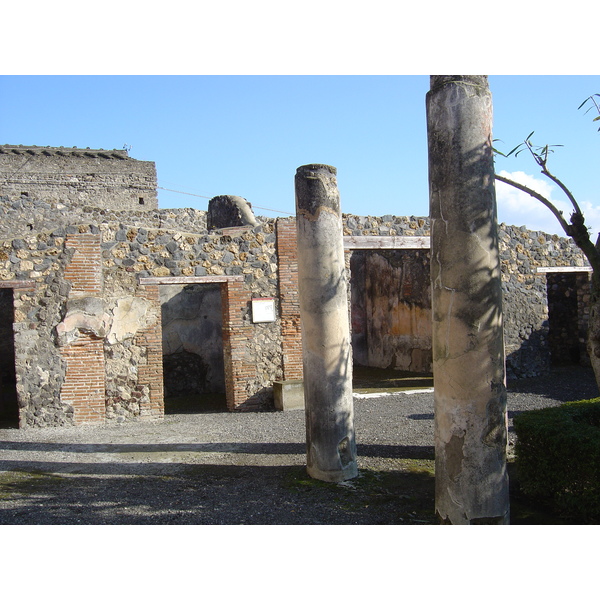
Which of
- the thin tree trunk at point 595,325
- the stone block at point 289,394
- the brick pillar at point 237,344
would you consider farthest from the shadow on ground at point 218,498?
the brick pillar at point 237,344

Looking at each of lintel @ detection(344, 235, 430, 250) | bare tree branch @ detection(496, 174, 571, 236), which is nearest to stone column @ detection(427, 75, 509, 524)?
bare tree branch @ detection(496, 174, 571, 236)

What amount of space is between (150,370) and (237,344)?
4.76ft

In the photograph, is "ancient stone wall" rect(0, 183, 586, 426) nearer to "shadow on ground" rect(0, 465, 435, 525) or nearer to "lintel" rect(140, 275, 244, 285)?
"lintel" rect(140, 275, 244, 285)

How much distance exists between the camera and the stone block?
30.6ft

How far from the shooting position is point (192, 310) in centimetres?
1176

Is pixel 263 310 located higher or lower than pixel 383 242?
lower

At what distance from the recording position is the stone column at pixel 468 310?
3.64 metres

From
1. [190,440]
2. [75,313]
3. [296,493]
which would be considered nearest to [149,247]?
[75,313]

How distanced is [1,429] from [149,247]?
3.39m

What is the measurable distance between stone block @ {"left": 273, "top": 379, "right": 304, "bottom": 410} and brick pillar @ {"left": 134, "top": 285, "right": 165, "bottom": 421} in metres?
1.87

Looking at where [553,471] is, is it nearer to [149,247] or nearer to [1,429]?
[149,247]

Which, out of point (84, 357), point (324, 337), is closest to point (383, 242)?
point (84, 357)

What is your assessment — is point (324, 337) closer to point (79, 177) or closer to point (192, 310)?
point (192, 310)

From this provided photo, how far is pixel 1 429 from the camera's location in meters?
8.30
